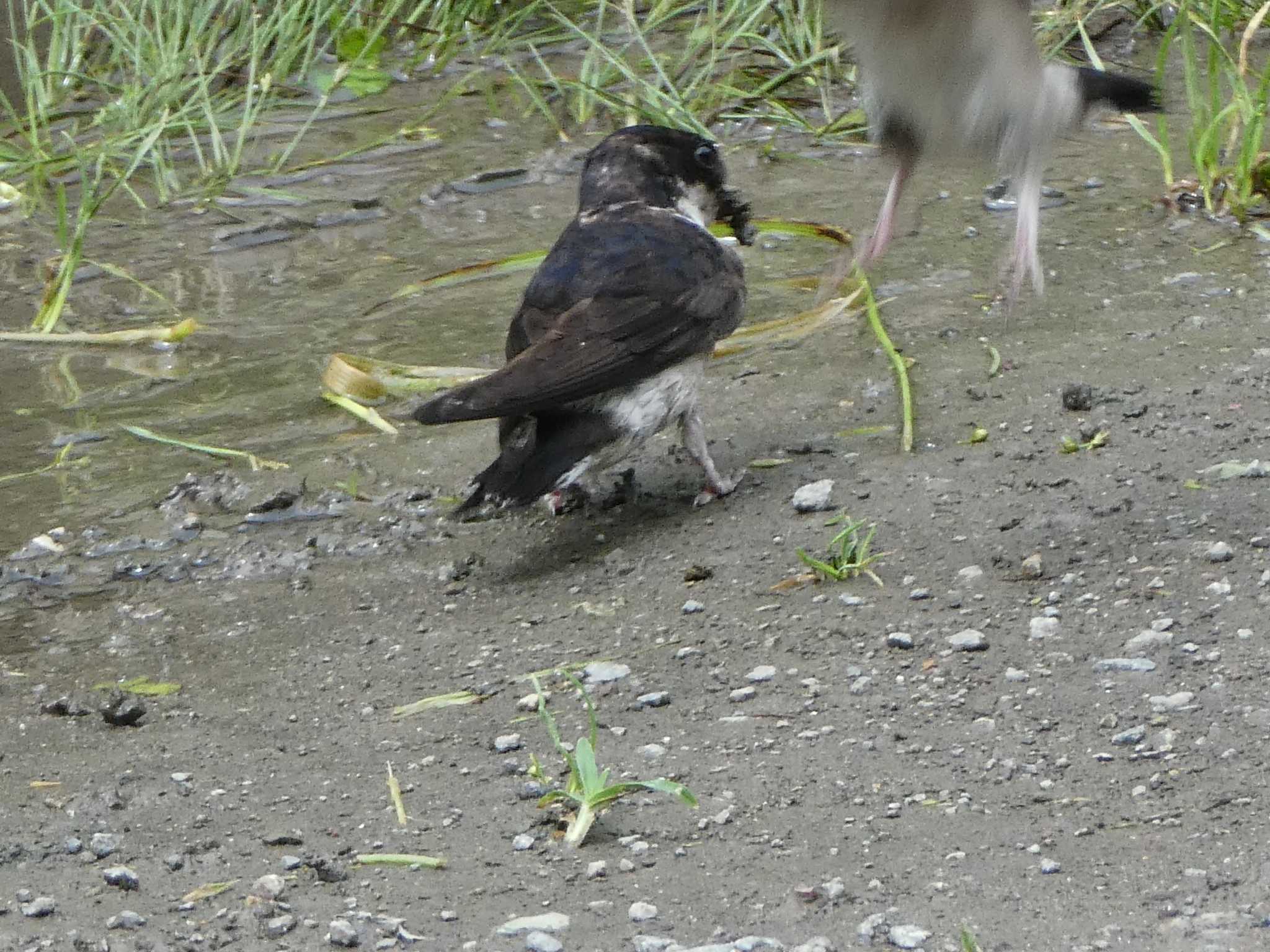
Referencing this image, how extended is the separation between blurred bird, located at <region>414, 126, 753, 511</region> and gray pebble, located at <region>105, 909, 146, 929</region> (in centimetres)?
138

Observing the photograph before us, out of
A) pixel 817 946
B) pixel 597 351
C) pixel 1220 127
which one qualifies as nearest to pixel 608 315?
pixel 597 351

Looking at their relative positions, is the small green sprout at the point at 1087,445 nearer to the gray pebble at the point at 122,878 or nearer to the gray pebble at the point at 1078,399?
the gray pebble at the point at 1078,399

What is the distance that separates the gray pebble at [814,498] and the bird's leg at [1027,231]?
22.8 inches

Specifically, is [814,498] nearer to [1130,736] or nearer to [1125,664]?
[1125,664]

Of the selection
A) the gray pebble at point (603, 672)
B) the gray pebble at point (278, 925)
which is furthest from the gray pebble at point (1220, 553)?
the gray pebble at point (278, 925)

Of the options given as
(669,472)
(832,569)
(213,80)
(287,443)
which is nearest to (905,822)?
(832,569)

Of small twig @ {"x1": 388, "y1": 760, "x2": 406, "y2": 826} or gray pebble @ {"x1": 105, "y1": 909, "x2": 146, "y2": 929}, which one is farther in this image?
small twig @ {"x1": 388, "y1": 760, "x2": 406, "y2": 826}

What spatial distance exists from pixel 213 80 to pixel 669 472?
13.0 feet

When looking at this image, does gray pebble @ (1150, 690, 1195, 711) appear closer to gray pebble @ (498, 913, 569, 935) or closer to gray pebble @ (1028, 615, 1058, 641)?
gray pebble @ (1028, 615, 1058, 641)

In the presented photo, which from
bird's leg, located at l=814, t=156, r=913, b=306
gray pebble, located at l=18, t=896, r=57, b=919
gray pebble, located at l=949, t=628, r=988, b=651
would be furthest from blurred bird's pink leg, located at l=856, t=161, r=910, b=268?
gray pebble, located at l=18, t=896, r=57, b=919

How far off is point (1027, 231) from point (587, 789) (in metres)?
1.93

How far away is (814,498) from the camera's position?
4277 millimetres

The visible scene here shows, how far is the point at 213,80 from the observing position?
26.1 feet

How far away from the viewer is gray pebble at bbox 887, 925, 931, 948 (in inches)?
99.6
